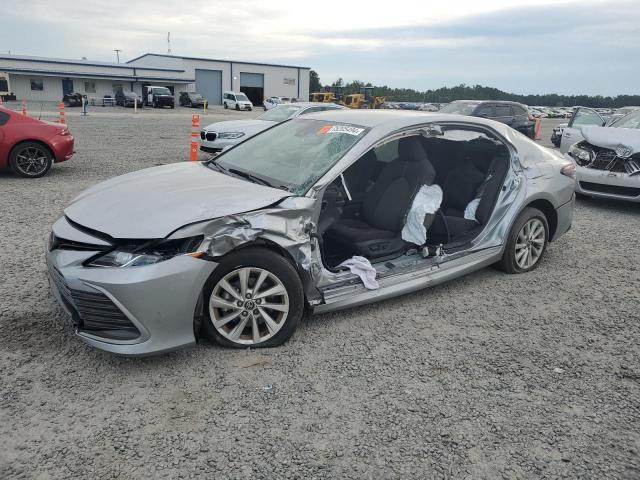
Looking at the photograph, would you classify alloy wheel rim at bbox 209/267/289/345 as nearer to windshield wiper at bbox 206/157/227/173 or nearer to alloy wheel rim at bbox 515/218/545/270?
windshield wiper at bbox 206/157/227/173

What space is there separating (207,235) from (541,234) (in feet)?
11.5

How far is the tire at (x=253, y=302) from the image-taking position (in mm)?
3154

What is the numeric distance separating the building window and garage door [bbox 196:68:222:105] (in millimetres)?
16440

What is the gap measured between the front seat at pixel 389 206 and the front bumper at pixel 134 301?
5.01ft

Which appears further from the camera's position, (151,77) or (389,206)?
(151,77)

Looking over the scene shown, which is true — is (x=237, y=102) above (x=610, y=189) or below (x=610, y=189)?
above

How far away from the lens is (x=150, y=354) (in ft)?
9.71

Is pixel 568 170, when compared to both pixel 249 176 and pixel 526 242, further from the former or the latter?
pixel 249 176

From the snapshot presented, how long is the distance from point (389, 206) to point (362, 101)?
4097 cm

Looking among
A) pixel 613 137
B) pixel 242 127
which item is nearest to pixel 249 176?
pixel 613 137

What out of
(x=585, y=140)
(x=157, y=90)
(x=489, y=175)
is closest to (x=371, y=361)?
(x=489, y=175)

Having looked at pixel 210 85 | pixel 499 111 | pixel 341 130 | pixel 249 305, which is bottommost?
pixel 249 305

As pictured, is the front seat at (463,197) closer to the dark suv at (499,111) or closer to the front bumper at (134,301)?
the front bumper at (134,301)

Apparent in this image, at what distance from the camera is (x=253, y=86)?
6347 cm
